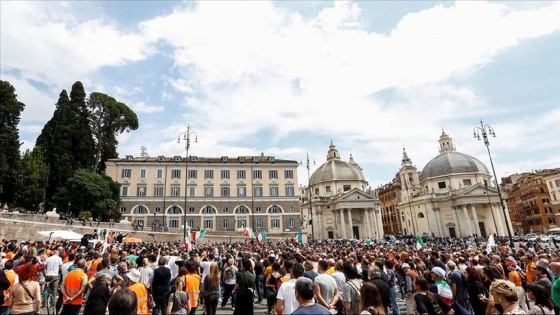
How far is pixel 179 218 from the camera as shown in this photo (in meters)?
46.6

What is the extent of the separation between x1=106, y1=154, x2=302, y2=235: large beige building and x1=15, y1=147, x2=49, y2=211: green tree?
8.86 metres

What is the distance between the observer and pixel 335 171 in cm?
6831

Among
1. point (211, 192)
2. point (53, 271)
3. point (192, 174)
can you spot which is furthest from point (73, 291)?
point (192, 174)

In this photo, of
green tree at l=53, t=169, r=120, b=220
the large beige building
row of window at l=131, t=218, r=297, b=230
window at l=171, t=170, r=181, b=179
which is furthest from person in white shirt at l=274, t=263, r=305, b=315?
window at l=171, t=170, r=181, b=179

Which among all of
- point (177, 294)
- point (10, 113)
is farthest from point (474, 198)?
point (10, 113)

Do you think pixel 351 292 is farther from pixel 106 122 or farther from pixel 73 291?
pixel 106 122

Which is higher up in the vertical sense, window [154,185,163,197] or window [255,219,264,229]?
window [154,185,163,197]

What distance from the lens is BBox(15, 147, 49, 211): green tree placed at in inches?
1420

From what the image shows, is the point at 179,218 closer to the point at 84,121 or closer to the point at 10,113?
the point at 84,121

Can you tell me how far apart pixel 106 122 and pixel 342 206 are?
146ft

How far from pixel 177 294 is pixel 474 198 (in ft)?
220

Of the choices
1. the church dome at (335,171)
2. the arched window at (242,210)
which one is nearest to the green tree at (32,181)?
the arched window at (242,210)

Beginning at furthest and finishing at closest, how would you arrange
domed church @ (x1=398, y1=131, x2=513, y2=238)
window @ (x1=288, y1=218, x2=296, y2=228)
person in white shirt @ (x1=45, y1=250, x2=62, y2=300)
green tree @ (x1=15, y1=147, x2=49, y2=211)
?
domed church @ (x1=398, y1=131, x2=513, y2=238)
window @ (x1=288, y1=218, x2=296, y2=228)
green tree @ (x1=15, y1=147, x2=49, y2=211)
person in white shirt @ (x1=45, y1=250, x2=62, y2=300)

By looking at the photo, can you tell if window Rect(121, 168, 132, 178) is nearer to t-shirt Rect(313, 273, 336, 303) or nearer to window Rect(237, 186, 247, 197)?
window Rect(237, 186, 247, 197)
